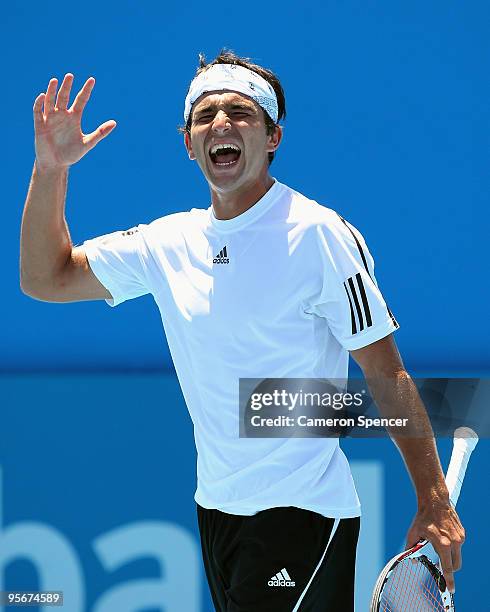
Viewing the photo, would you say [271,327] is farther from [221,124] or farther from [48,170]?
[48,170]

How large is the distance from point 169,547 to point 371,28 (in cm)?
193

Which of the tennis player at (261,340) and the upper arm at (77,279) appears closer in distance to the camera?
the tennis player at (261,340)

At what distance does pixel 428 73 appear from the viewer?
404 cm

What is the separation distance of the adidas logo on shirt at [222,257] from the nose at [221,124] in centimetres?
29

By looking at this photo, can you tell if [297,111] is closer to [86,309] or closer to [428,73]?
[428,73]

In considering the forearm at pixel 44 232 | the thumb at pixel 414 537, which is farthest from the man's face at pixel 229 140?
the thumb at pixel 414 537

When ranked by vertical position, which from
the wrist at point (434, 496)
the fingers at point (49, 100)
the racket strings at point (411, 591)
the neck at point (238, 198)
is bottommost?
the racket strings at point (411, 591)

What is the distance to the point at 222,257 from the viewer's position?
2.91 m

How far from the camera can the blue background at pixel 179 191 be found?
4.04 meters

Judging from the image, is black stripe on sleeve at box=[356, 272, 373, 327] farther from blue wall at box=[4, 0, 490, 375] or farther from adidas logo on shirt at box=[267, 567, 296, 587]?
blue wall at box=[4, 0, 490, 375]

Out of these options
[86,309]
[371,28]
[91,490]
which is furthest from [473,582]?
[371,28]

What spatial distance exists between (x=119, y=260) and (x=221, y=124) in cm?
47

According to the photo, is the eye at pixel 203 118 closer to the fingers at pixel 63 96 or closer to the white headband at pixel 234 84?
the white headband at pixel 234 84

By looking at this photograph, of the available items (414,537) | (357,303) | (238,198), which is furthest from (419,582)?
(238,198)
